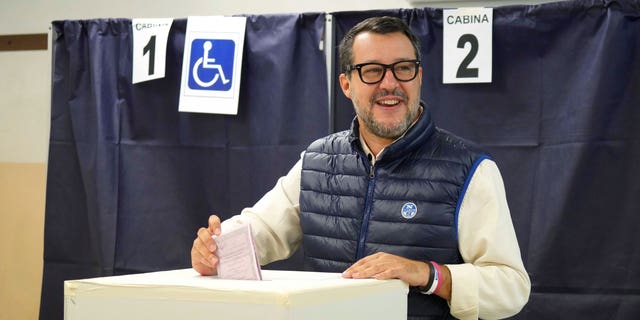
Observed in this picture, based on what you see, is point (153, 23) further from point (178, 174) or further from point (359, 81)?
point (359, 81)

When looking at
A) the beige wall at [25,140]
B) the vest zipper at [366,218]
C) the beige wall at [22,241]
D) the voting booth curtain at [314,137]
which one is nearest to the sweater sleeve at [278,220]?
the vest zipper at [366,218]

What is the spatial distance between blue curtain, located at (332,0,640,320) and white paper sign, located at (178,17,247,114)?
2.78ft

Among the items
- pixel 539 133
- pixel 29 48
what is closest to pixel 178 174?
pixel 29 48

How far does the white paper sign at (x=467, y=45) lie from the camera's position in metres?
3.14

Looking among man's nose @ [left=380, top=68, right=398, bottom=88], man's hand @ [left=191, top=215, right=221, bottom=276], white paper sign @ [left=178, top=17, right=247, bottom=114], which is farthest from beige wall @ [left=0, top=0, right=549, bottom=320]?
man's hand @ [left=191, top=215, right=221, bottom=276]

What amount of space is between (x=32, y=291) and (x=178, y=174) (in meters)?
1.02

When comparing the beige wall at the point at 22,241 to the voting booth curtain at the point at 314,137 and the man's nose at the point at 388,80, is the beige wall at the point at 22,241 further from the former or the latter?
the man's nose at the point at 388,80

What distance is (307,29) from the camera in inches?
133

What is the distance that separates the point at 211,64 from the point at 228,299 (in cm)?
234

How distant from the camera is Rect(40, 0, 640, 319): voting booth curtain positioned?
303cm

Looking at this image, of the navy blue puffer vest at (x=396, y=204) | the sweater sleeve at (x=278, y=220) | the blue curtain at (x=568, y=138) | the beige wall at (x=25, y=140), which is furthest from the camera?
the beige wall at (x=25, y=140)

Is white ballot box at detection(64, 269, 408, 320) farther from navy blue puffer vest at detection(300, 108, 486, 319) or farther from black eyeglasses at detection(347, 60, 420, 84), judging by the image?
black eyeglasses at detection(347, 60, 420, 84)

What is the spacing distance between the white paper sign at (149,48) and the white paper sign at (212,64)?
0.35 ft

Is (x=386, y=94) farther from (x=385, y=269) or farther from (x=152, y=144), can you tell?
(x=152, y=144)
